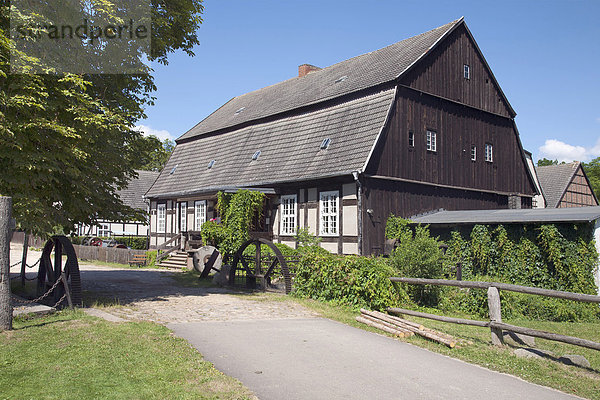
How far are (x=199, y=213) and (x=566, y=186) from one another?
2932 cm

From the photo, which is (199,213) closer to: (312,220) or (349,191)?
(312,220)

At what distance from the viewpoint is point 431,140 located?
22.9 meters

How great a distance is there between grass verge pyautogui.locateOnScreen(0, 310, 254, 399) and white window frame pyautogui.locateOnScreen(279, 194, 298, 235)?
13.5 m

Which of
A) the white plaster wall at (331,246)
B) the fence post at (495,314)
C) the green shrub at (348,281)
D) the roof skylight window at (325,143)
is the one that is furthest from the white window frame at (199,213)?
the fence post at (495,314)

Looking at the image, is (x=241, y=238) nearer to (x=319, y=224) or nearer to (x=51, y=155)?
(x=319, y=224)

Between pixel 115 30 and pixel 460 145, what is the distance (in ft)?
53.1

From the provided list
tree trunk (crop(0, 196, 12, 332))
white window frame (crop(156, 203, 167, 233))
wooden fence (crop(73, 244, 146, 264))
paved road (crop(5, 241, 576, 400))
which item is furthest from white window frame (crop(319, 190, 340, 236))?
white window frame (crop(156, 203, 167, 233))

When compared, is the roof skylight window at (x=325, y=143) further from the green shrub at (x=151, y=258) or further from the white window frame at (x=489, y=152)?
the green shrub at (x=151, y=258)

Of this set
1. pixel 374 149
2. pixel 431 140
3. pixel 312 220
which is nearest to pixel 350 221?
pixel 312 220

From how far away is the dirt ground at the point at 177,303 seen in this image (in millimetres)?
11359

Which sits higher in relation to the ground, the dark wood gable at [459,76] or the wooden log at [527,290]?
the dark wood gable at [459,76]

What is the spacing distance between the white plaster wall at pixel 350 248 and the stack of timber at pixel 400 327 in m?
8.41

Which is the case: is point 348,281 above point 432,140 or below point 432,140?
below

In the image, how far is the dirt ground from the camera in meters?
11.4
